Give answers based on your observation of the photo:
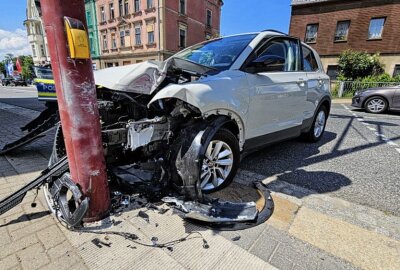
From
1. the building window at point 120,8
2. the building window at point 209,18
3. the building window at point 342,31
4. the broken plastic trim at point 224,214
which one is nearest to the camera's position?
the broken plastic trim at point 224,214

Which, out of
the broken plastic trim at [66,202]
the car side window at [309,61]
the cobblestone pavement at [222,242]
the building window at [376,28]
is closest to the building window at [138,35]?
the building window at [376,28]

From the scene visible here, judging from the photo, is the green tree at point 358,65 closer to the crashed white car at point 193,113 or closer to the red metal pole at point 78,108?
the crashed white car at point 193,113

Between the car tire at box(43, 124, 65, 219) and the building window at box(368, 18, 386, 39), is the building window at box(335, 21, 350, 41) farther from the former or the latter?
the car tire at box(43, 124, 65, 219)

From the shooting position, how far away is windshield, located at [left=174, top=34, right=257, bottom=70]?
294 cm

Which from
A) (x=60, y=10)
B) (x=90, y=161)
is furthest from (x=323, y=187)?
(x=60, y=10)

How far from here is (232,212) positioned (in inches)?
88.2

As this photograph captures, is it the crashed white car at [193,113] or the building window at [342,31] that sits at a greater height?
the building window at [342,31]

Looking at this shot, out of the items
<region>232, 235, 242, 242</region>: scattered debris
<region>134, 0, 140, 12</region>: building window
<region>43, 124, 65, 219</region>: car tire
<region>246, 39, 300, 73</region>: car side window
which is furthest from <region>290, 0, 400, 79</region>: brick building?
<region>43, 124, 65, 219</region>: car tire

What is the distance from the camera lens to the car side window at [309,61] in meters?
4.22

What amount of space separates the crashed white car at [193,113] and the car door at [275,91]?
0.5 inches

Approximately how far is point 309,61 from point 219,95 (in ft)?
9.55

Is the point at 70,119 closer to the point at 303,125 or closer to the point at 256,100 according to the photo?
the point at 256,100

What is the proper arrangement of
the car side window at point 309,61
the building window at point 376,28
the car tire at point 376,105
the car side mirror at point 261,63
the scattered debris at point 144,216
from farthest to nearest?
the building window at point 376,28, the car tire at point 376,105, the car side window at point 309,61, the car side mirror at point 261,63, the scattered debris at point 144,216

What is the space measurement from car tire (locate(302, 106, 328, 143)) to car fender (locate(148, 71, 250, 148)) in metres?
2.47
